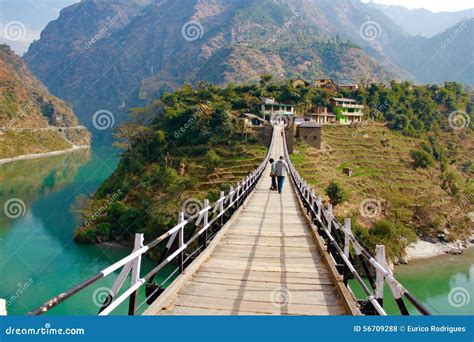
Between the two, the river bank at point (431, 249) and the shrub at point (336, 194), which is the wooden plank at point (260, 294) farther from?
the river bank at point (431, 249)

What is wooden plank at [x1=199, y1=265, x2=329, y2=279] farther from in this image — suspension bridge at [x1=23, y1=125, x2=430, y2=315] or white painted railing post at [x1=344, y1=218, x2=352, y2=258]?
white painted railing post at [x1=344, y1=218, x2=352, y2=258]

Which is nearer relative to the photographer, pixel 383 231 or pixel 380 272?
pixel 380 272

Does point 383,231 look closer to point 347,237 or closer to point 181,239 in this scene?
point 347,237

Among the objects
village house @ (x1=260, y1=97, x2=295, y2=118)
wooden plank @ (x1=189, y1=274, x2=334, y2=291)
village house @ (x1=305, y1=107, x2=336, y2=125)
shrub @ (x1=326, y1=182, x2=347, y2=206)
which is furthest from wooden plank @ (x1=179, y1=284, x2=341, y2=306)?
village house @ (x1=305, y1=107, x2=336, y2=125)

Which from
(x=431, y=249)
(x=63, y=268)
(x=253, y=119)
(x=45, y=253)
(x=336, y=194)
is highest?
(x=253, y=119)

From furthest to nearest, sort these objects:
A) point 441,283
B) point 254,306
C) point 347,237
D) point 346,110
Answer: point 346,110 → point 441,283 → point 347,237 → point 254,306

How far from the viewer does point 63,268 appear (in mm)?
28547

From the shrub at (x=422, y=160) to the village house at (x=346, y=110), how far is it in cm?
978

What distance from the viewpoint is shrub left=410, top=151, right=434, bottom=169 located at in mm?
52741

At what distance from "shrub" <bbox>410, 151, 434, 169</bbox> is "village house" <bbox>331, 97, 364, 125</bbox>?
32.1 ft

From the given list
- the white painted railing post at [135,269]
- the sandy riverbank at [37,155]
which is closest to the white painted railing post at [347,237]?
the white painted railing post at [135,269]

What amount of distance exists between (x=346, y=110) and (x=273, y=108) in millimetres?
11564

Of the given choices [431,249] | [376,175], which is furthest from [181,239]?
[376,175]

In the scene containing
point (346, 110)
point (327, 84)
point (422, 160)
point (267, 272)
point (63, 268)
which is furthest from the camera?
point (327, 84)
